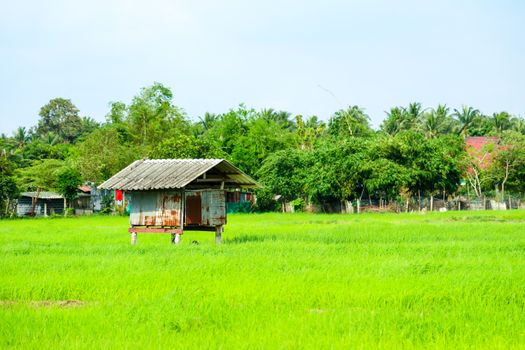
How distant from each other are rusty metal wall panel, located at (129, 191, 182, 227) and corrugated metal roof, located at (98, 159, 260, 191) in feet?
1.45

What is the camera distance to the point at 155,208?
16.6 metres

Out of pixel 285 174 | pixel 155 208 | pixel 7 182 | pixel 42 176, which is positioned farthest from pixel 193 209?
pixel 42 176

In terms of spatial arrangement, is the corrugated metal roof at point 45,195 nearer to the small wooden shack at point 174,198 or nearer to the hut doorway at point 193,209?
the small wooden shack at point 174,198

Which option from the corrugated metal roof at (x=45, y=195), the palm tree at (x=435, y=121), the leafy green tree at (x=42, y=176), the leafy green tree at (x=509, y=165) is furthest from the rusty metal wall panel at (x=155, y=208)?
the palm tree at (x=435, y=121)

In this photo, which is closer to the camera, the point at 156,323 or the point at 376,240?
the point at 156,323

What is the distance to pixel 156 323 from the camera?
674 centimetres

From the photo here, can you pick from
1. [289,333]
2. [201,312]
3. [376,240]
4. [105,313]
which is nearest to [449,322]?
[289,333]

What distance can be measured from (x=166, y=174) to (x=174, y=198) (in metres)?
0.67

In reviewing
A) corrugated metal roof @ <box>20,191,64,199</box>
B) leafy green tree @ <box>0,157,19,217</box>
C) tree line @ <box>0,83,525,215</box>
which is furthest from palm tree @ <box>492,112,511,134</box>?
leafy green tree @ <box>0,157,19,217</box>

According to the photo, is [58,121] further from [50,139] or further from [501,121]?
[501,121]

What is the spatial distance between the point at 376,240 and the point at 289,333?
11.4m

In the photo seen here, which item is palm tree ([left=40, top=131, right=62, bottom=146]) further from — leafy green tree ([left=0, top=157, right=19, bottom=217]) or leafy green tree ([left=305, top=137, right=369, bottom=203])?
leafy green tree ([left=305, top=137, right=369, bottom=203])

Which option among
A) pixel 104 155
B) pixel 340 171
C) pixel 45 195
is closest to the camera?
pixel 340 171

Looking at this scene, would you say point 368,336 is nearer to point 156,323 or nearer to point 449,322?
point 449,322
